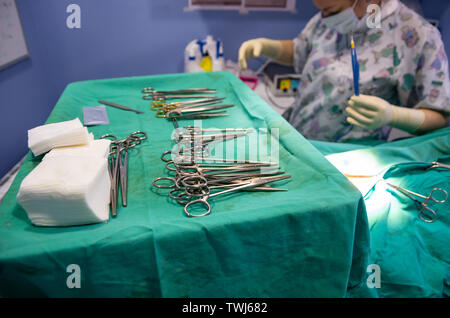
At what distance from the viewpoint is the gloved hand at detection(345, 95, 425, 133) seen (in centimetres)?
150

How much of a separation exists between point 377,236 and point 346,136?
0.83 m

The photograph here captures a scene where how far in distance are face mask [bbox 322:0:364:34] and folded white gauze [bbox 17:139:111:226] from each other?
1.48 metres

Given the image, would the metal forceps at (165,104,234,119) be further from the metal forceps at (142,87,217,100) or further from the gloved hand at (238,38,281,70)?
the gloved hand at (238,38,281,70)

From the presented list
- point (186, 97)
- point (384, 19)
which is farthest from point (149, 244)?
point (384, 19)

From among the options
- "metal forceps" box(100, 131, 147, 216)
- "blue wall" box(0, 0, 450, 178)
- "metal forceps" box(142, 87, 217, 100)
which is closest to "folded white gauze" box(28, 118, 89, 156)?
"metal forceps" box(100, 131, 147, 216)

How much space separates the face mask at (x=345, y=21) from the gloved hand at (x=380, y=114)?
1.41 feet

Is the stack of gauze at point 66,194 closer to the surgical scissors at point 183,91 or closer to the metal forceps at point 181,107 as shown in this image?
the metal forceps at point 181,107

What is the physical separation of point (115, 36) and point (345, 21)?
206 cm

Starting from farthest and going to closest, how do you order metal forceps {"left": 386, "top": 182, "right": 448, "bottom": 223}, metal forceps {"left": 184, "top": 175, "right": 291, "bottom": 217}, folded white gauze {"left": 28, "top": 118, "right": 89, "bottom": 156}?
1. metal forceps {"left": 386, "top": 182, "right": 448, "bottom": 223}
2. folded white gauze {"left": 28, "top": 118, "right": 89, "bottom": 156}
3. metal forceps {"left": 184, "top": 175, "right": 291, "bottom": 217}

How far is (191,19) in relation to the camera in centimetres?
276

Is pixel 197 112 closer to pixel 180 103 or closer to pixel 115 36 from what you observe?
pixel 180 103

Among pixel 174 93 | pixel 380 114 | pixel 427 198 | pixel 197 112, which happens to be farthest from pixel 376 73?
pixel 174 93

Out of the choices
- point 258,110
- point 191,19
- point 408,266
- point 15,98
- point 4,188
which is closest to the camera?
point 408,266

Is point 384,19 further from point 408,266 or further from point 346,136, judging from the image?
point 408,266
